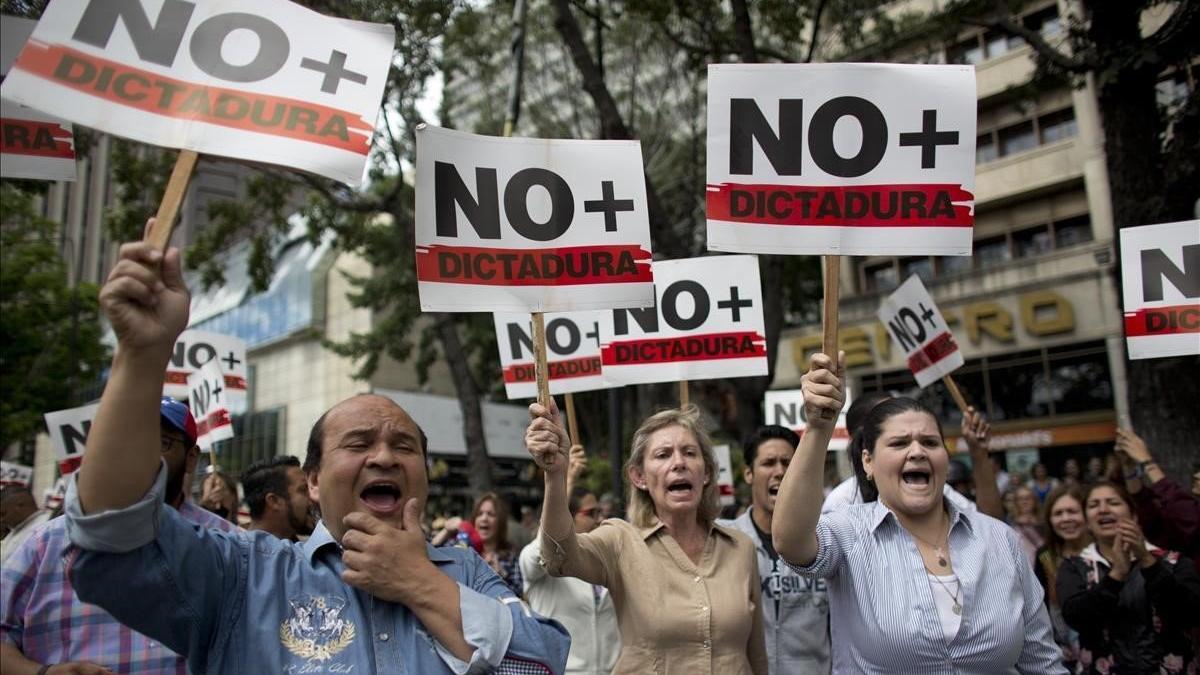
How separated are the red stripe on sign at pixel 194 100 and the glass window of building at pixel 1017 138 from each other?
23.8 meters

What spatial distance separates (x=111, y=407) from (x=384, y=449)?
653 mm

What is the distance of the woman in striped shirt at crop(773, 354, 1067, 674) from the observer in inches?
117

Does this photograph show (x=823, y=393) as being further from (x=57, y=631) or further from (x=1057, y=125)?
(x=1057, y=125)

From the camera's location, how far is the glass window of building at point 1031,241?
76.1 ft

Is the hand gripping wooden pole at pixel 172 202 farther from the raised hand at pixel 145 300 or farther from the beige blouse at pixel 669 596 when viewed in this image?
the beige blouse at pixel 669 596

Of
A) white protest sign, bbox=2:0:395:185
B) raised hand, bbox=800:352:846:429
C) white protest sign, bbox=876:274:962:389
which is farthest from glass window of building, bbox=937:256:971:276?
white protest sign, bbox=2:0:395:185

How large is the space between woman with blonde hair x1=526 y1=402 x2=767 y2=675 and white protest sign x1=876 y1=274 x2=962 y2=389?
339cm

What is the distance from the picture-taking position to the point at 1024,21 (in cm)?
2209

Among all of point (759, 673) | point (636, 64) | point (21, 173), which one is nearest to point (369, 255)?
point (636, 64)

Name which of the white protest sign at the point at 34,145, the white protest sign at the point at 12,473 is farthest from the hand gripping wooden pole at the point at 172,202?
the white protest sign at the point at 12,473

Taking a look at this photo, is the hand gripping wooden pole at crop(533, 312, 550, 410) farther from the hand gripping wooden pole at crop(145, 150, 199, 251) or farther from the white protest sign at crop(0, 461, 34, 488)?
the white protest sign at crop(0, 461, 34, 488)

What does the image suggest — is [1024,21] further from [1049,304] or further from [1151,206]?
[1151,206]

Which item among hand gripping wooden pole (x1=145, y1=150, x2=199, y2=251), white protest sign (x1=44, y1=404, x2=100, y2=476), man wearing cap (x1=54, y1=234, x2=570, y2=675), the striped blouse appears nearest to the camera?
man wearing cap (x1=54, y1=234, x2=570, y2=675)

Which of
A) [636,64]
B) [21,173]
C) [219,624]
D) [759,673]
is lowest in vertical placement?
[759,673]
